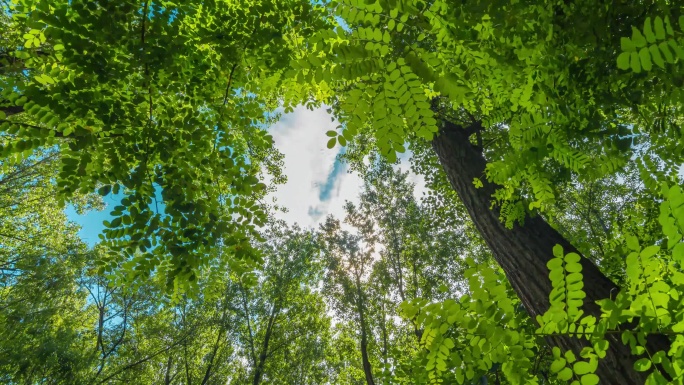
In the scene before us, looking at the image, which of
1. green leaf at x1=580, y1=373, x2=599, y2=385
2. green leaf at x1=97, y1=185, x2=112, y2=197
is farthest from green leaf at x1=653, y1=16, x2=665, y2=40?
green leaf at x1=97, y1=185, x2=112, y2=197

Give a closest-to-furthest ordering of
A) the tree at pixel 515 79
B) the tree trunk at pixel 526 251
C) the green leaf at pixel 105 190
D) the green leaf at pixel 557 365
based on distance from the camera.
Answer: the green leaf at pixel 557 365, the tree at pixel 515 79, the tree trunk at pixel 526 251, the green leaf at pixel 105 190

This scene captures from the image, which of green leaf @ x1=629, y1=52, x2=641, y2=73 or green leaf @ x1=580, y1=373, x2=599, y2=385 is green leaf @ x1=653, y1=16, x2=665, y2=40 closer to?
green leaf @ x1=629, y1=52, x2=641, y2=73

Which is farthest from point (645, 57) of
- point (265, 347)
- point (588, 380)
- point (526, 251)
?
point (265, 347)

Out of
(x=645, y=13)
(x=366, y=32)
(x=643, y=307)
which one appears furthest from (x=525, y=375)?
(x=645, y=13)

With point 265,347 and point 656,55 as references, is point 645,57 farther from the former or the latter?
point 265,347

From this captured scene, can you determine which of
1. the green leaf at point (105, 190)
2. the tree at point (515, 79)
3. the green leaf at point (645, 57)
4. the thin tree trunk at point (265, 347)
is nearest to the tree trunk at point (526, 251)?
the tree at point (515, 79)

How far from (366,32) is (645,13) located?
1.68 meters

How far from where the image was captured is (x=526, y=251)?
3018mm

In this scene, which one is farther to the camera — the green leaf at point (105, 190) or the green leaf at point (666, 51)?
the green leaf at point (105, 190)

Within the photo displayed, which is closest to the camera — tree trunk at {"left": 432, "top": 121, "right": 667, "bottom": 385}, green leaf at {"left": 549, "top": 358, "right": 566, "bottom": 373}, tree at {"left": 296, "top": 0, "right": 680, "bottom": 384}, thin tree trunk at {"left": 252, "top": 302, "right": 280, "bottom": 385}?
green leaf at {"left": 549, "top": 358, "right": 566, "bottom": 373}

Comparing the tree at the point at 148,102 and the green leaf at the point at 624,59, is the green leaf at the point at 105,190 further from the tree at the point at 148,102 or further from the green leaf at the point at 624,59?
the green leaf at the point at 624,59

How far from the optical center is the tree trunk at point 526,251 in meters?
2.17

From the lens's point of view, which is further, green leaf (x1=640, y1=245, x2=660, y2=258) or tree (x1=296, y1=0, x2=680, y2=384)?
tree (x1=296, y1=0, x2=680, y2=384)

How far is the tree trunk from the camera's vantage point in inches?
85.6
